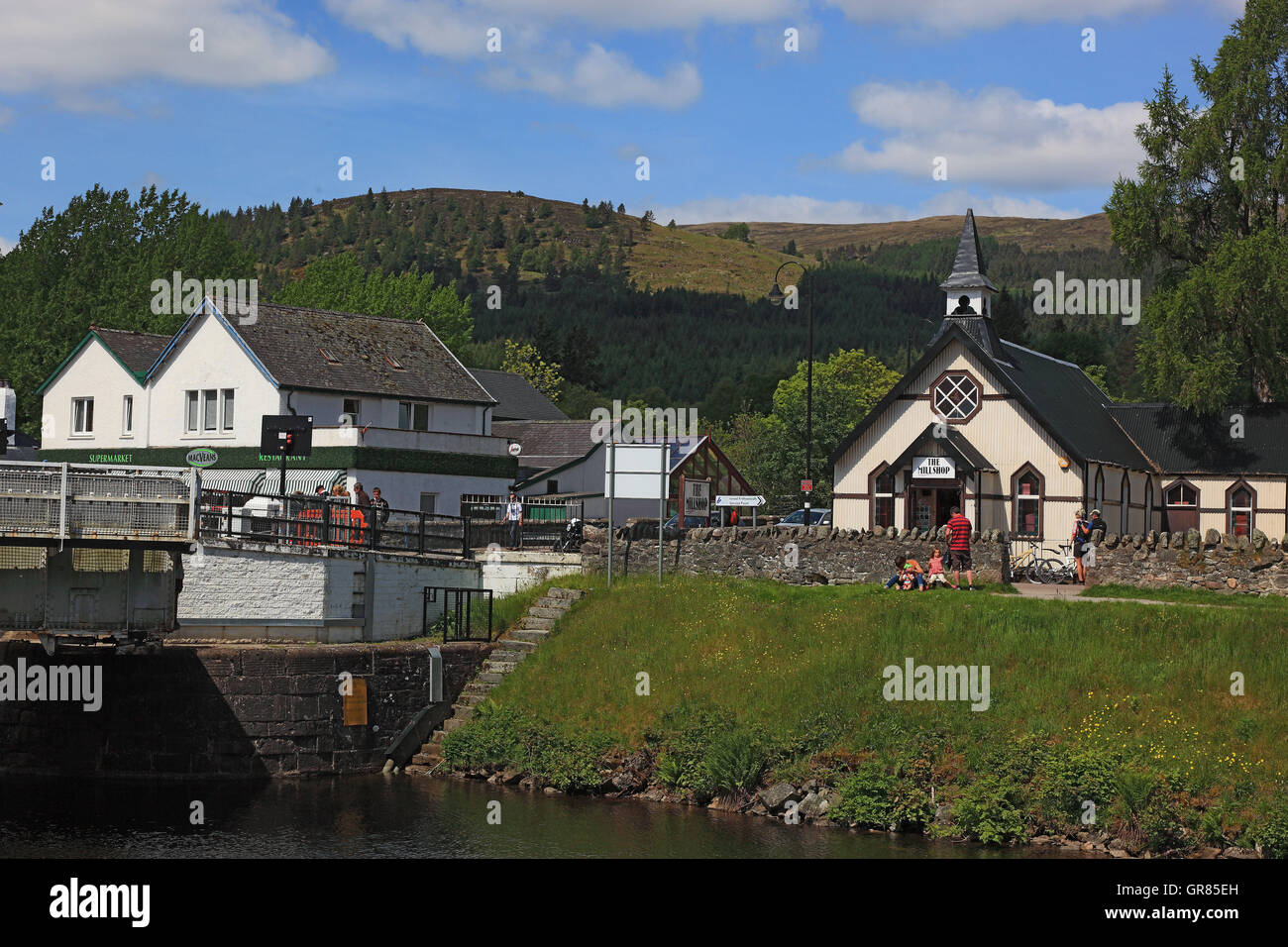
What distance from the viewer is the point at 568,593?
34875 mm

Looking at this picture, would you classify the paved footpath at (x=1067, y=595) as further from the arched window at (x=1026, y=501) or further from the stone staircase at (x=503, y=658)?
the stone staircase at (x=503, y=658)

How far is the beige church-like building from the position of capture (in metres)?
44.3

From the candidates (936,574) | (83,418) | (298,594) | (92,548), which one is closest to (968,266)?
(936,574)

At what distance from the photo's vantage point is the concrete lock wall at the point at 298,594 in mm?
30906

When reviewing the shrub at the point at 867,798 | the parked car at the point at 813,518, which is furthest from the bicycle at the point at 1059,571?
the parked car at the point at 813,518

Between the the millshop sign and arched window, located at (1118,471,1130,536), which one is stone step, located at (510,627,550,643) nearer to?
the the millshop sign

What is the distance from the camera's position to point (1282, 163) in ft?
168

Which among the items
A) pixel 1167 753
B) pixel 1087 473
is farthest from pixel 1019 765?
pixel 1087 473

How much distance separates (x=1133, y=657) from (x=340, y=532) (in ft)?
55.4

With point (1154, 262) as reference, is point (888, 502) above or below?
below

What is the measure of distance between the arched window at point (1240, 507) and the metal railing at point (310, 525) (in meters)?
25.8

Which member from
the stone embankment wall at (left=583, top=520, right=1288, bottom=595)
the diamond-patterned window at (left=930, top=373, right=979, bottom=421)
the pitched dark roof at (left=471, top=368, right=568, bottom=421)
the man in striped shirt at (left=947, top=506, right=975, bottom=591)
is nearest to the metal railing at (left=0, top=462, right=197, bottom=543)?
the stone embankment wall at (left=583, top=520, right=1288, bottom=595)
